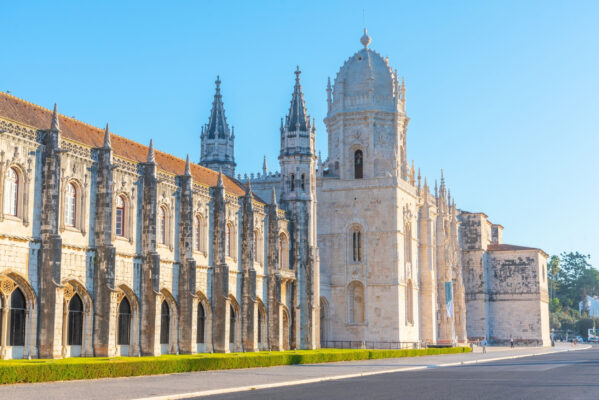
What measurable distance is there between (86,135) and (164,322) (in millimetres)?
10595

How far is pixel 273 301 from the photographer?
174 feet

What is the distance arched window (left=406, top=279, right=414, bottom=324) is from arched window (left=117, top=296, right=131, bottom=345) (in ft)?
104

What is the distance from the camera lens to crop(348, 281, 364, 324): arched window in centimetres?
6353

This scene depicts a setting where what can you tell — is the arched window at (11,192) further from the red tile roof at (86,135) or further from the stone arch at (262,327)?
the stone arch at (262,327)

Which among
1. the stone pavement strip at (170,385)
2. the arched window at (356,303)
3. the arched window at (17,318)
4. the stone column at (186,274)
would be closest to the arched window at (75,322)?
the arched window at (17,318)

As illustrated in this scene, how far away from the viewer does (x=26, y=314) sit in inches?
1281

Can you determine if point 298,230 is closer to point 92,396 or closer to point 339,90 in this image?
point 339,90

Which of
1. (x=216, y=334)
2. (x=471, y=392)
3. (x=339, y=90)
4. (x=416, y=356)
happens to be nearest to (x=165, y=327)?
(x=216, y=334)

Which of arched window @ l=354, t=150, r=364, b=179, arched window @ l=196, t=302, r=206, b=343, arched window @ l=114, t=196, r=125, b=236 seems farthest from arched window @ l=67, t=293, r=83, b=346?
arched window @ l=354, t=150, r=364, b=179

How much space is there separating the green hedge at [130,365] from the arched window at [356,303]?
18687 millimetres

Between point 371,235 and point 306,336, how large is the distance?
11.5m

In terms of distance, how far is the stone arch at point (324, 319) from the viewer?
63.1 metres

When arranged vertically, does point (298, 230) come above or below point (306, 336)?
above

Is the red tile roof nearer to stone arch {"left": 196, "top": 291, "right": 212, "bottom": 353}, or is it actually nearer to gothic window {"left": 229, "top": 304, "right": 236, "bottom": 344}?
stone arch {"left": 196, "top": 291, "right": 212, "bottom": 353}
